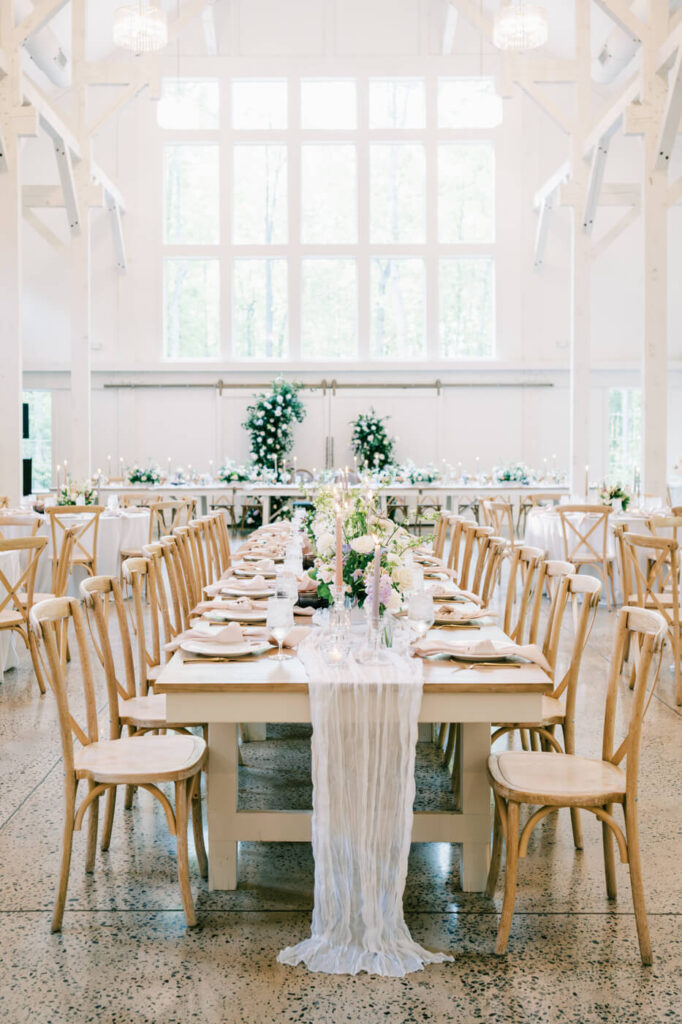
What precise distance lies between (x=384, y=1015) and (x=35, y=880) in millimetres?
1285

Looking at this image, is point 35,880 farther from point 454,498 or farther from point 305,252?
point 305,252

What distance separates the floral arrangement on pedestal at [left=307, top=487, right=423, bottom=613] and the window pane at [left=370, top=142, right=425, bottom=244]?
42.9ft

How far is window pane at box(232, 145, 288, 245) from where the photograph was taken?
1581cm

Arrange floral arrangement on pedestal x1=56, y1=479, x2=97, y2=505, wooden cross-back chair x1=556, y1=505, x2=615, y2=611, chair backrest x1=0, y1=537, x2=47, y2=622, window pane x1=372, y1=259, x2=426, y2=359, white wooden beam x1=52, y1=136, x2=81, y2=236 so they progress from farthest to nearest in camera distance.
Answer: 1. window pane x1=372, y1=259, x2=426, y2=359
2. white wooden beam x1=52, y1=136, x2=81, y2=236
3. floral arrangement on pedestal x1=56, y1=479, x2=97, y2=505
4. wooden cross-back chair x1=556, y1=505, x2=615, y2=611
5. chair backrest x1=0, y1=537, x2=47, y2=622

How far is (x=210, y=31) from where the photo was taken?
15.2 metres

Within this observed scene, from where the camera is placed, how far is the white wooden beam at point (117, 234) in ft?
47.5

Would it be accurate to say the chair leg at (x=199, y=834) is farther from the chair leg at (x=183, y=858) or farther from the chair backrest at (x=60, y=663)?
the chair backrest at (x=60, y=663)

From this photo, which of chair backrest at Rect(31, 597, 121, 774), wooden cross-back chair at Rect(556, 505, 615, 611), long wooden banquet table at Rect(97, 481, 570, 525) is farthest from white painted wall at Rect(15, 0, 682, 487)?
chair backrest at Rect(31, 597, 121, 774)

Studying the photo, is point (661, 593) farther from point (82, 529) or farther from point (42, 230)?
point (42, 230)

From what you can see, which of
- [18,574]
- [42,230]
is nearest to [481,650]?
[18,574]

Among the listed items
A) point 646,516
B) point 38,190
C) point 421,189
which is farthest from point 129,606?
point 421,189

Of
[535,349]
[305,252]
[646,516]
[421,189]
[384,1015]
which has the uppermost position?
[421,189]

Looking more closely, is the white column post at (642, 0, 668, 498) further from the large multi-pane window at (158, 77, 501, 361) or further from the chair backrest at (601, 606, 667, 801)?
the large multi-pane window at (158, 77, 501, 361)

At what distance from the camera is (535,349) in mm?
15734
